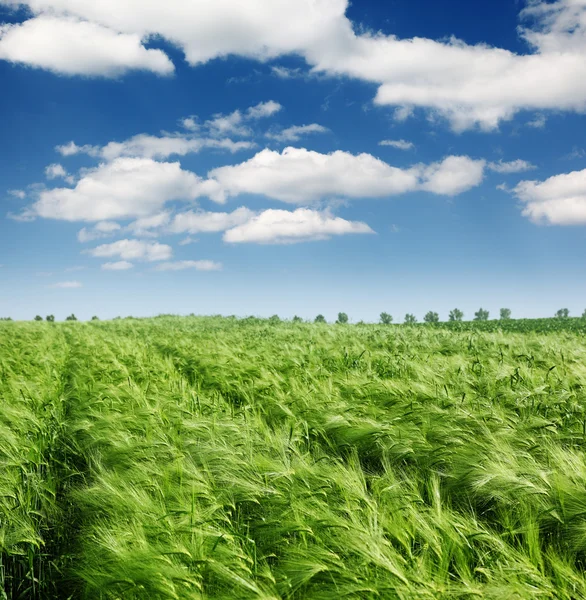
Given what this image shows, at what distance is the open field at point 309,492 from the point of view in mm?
2215

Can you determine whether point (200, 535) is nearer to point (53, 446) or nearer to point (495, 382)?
point (53, 446)

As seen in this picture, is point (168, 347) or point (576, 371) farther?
point (168, 347)

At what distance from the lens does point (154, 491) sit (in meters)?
3.28

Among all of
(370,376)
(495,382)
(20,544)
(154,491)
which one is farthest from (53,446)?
(495,382)

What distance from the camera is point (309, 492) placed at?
9.05 ft

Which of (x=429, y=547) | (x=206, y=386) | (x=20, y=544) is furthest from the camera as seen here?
(x=206, y=386)

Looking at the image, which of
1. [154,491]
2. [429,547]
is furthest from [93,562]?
[429,547]

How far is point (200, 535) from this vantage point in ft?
7.95

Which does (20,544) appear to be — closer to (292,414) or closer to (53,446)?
(53,446)

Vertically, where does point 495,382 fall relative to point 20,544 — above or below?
above

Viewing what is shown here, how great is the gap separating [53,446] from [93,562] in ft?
7.90

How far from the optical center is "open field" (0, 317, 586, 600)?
2.21 metres

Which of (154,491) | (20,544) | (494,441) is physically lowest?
(20,544)

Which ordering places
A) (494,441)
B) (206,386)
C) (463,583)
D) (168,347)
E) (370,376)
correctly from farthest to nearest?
(168,347) → (206,386) → (370,376) → (494,441) → (463,583)
